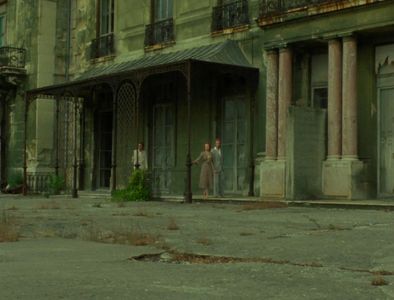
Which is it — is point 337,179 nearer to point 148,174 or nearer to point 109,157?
point 148,174

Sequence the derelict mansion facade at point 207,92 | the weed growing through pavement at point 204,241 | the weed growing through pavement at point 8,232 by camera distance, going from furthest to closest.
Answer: the derelict mansion facade at point 207,92 < the weed growing through pavement at point 8,232 < the weed growing through pavement at point 204,241

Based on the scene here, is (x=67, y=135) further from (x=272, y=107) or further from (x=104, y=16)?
(x=272, y=107)

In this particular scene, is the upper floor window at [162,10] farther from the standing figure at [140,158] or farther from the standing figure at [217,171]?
the standing figure at [217,171]

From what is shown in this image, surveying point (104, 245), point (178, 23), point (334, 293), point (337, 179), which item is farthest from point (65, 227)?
point (178, 23)

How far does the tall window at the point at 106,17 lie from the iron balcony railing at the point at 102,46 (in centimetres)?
27

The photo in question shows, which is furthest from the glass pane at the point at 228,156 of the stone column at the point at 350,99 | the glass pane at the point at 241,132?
the stone column at the point at 350,99

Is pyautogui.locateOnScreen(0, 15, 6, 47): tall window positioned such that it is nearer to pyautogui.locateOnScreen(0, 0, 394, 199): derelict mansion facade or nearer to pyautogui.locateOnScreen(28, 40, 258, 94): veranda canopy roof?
pyautogui.locateOnScreen(0, 0, 394, 199): derelict mansion facade

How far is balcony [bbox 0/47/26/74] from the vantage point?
91.9 feet

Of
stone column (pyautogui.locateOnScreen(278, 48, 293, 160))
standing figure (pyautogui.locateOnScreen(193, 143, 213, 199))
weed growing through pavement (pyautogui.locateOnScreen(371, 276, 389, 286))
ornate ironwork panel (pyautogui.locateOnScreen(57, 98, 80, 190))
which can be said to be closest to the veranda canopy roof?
Result: stone column (pyautogui.locateOnScreen(278, 48, 293, 160))

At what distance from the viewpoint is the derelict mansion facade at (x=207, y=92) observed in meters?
16.7

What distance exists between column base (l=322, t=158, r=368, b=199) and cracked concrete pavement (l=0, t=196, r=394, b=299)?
338cm

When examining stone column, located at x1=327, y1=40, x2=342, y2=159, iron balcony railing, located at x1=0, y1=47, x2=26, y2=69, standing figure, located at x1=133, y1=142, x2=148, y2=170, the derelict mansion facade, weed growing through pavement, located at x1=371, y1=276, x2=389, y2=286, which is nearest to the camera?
weed growing through pavement, located at x1=371, y1=276, x2=389, y2=286

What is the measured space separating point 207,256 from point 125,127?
1664cm

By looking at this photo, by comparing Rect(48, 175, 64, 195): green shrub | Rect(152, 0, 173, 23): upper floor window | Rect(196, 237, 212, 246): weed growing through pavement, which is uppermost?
Rect(152, 0, 173, 23): upper floor window
